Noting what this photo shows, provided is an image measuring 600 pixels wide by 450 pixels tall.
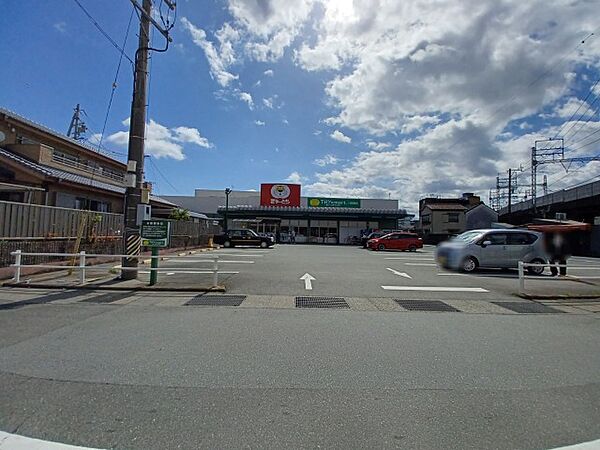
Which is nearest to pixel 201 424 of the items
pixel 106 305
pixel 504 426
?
pixel 504 426

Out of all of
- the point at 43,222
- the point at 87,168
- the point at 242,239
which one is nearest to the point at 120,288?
the point at 43,222

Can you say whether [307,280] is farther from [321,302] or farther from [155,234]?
[155,234]

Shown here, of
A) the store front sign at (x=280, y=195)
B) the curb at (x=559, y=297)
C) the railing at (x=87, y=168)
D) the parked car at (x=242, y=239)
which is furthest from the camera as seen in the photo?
the store front sign at (x=280, y=195)

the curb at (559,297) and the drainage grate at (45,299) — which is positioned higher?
the curb at (559,297)

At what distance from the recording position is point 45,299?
8547mm

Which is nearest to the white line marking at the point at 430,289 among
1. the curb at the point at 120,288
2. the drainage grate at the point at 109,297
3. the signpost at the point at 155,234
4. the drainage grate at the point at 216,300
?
the drainage grate at the point at 216,300

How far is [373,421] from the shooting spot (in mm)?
3295

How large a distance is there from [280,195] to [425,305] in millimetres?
39130

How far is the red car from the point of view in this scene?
31.7 m

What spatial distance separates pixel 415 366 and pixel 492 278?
10.3 m

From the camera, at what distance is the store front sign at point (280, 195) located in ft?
154

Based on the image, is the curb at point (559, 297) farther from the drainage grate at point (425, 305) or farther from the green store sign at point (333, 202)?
the green store sign at point (333, 202)

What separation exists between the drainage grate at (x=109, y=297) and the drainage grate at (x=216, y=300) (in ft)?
5.76

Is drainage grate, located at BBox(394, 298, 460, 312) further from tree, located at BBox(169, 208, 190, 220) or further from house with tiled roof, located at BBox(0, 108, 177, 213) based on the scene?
tree, located at BBox(169, 208, 190, 220)
